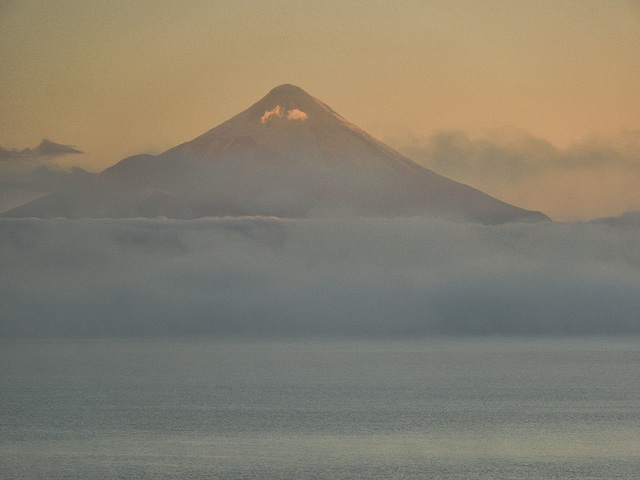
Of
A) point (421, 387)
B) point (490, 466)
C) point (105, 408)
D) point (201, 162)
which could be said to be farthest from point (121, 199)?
point (490, 466)

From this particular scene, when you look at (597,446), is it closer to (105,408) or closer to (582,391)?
(105,408)

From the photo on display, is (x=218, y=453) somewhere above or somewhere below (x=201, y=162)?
below

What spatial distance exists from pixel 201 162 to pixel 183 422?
12782 centimetres

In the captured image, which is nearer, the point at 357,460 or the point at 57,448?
the point at 357,460

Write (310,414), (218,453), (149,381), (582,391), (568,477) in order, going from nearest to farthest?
(568,477)
(218,453)
(310,414)
(582,391)
(149,381)

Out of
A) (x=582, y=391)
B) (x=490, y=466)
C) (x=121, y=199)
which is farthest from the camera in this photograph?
(x=121, y=199)

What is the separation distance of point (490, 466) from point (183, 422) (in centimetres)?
3236

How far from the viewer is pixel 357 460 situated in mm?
53031

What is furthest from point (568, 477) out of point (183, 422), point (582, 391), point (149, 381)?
point (149, 381)

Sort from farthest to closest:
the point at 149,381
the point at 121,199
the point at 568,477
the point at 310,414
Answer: the point at 121,199
the point at 149,381
the point at 310,414
the point at 568,477

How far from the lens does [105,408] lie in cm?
9000

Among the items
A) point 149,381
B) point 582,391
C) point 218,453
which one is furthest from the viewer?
point 149,381

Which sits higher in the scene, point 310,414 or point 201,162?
point 201,162

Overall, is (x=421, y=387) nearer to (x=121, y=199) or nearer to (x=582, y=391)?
(x=582, y=391)
